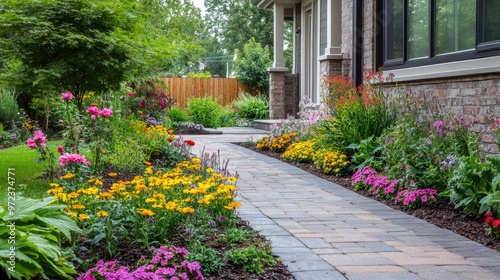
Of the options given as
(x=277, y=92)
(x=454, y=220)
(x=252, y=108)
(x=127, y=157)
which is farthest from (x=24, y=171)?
(x=252, y=108)

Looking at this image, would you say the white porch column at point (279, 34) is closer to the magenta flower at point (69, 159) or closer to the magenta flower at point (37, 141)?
the magenta flower at point (37, 141)

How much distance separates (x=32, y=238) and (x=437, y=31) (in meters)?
5.87

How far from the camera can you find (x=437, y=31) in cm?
746

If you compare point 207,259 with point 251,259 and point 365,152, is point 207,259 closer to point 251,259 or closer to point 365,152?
point 251,259

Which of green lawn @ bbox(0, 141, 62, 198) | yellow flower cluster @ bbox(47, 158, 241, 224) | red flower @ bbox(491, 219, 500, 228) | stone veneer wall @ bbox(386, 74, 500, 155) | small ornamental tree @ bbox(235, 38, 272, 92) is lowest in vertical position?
red flower @ bbox(491, 219, 500, 228)

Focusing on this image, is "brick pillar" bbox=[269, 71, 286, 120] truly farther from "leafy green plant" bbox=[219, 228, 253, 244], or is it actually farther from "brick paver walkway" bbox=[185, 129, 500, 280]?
"leafy green plant" bbox=[219, 228, 253, 244]

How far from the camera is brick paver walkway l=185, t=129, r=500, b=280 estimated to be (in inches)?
141

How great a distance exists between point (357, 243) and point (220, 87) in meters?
18.3

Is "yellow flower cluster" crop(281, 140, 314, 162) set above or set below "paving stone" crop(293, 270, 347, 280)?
above

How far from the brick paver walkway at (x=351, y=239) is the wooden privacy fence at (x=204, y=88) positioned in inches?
600

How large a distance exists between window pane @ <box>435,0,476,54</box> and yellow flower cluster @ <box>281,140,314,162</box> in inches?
91.8

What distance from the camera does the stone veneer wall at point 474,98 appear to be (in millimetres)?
5887

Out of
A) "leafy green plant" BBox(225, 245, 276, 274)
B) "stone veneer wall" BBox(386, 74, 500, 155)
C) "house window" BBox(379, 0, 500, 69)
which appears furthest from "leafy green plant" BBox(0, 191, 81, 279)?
"house window" BBox(379, 0, 500, 69)

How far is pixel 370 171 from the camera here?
6.64 meters
